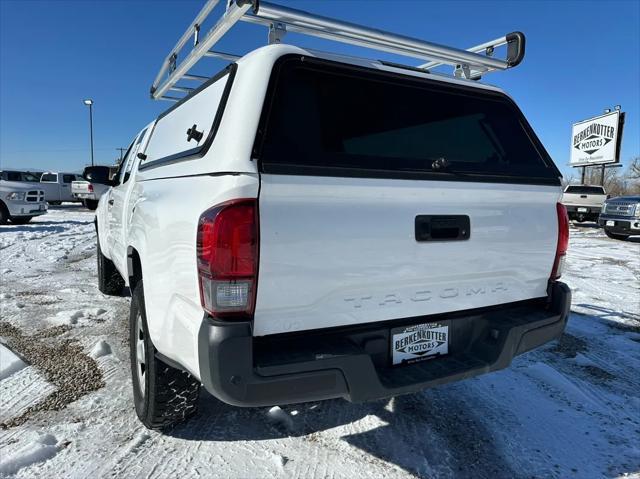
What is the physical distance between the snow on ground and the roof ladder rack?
2218mm

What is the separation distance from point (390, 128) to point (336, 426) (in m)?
1.78

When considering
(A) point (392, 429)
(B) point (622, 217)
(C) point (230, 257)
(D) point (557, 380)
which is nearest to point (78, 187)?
(B) point (622, 217)

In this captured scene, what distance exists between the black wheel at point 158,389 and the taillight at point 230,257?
31.2 inches

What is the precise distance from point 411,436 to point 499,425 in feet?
1.95

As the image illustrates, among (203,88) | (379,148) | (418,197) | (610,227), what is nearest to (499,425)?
(418,197)

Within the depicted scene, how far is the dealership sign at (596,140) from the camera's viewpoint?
28.4m

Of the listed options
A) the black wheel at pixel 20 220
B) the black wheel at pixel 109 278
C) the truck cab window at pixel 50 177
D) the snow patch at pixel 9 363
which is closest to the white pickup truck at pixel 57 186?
the truck cab window at pixel 50 177

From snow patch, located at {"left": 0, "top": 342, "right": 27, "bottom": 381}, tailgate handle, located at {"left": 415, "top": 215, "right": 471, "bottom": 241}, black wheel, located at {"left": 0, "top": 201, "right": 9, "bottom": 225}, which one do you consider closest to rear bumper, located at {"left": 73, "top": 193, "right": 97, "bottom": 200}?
black wheel, located at {"left": 0, "top": 201, "right": 9, "bottom": 225}

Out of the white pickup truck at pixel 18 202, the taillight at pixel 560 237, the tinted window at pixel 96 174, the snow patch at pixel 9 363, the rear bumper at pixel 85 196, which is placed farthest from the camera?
the rear bumper at pixel 85 196

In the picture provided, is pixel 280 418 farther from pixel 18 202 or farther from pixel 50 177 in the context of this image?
pixel 50 177

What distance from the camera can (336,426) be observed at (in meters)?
2.79

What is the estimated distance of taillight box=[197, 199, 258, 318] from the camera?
1.83 m

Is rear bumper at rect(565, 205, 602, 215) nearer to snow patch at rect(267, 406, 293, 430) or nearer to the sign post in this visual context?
the sign post

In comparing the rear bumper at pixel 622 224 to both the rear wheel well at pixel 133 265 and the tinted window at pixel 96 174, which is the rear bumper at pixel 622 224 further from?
the rear wheel well at pixel 133 265
